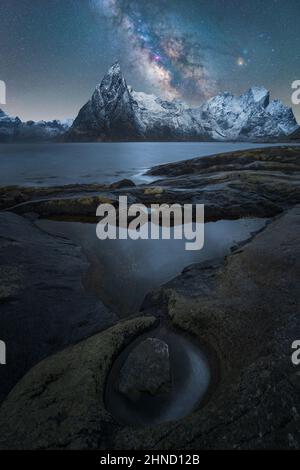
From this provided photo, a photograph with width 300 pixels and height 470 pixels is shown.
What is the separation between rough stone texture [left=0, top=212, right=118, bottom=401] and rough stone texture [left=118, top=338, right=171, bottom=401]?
1.82 meters

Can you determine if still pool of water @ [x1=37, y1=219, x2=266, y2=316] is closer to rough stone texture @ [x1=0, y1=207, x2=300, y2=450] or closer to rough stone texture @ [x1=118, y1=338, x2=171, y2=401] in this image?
rough stone texture @ [x1=0, y1=207, x2=300, y2=450]

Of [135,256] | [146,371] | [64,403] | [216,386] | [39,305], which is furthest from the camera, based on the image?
[135,256]

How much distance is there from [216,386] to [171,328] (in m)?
1.89

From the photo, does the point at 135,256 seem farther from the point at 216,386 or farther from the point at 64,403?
the point at 64,403

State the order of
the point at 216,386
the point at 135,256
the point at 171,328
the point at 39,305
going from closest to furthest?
the point at 216,386 < the point at 171,328 < the point at 39,305 < the point at 135,256

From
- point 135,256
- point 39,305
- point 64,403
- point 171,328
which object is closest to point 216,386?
point 171,328

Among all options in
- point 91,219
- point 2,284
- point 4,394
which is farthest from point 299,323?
point 91,219

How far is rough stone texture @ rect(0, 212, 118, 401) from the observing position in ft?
20.5

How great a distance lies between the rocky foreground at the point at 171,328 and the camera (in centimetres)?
375

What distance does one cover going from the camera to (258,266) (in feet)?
28.0

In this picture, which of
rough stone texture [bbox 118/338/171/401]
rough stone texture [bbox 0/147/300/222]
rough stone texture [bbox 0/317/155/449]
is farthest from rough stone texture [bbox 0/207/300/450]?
rough stone texture [bbox 0/147/300/222]

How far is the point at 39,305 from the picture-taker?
25.1 ft

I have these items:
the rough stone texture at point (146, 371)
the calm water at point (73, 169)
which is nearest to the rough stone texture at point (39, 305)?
the rough stone texture at point (146, 371)
